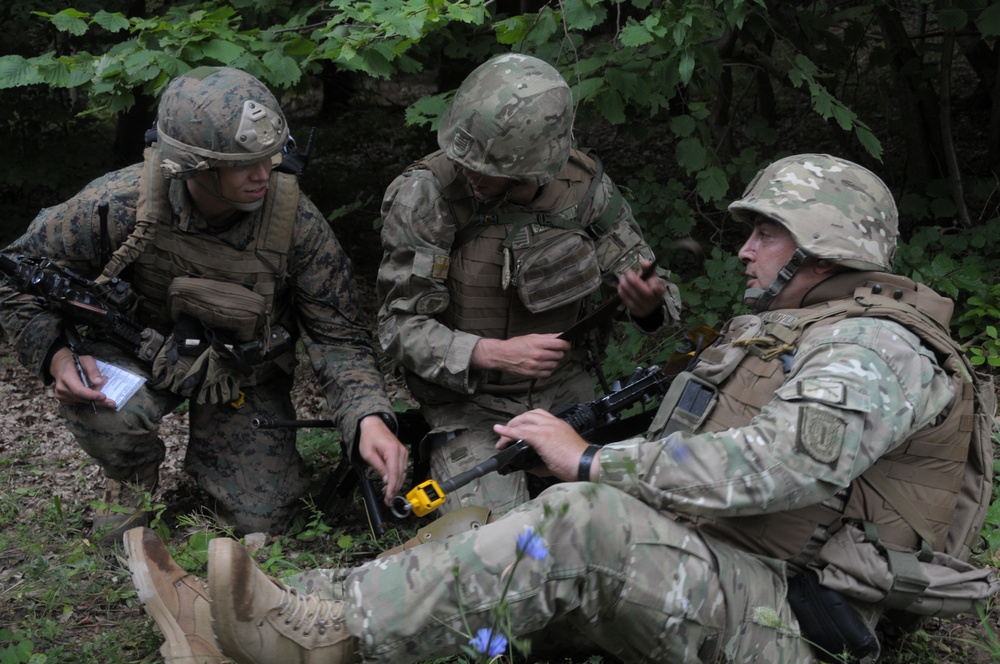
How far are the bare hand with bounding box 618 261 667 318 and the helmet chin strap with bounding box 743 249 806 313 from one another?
72 cm

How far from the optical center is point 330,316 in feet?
14.1

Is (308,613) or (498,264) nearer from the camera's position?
(308,613)

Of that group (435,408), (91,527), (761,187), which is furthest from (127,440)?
(761,187)

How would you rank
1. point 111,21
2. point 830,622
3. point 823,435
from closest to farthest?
point 823,435
point 830,622
point 111,21

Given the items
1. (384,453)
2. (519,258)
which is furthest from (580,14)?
(384,453)

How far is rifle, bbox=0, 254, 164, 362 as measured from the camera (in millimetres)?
3938

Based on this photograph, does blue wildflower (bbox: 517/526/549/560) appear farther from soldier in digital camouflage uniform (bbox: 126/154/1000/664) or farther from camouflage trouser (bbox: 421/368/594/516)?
camouflage trouser (bbox: 421/368/594/516)

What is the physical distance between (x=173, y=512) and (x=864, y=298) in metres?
3.12

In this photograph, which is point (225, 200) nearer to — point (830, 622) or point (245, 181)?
point (245, 181)

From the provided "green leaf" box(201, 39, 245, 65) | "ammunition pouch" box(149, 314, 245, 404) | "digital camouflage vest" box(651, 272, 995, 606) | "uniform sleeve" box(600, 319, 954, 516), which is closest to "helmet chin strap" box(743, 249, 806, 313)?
"digital camouflage vest" box(651, 272, 995, 606)

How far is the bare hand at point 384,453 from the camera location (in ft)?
12.1

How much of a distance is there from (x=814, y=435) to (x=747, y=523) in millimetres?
407

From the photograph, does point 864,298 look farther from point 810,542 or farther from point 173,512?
point 173,512

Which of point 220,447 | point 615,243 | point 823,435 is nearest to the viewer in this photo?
point 823,435
